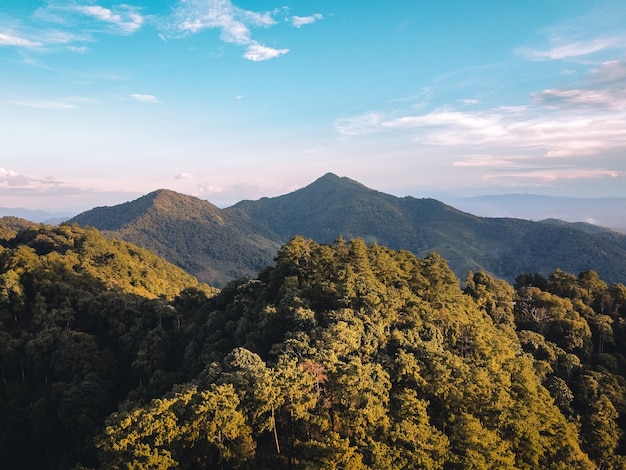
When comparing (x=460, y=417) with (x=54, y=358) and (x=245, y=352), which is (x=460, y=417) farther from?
(x=54, y=358)

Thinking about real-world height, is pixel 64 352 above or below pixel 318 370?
below

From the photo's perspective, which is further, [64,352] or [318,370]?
[64,352]

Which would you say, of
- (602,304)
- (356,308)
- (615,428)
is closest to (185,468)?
(356,308)

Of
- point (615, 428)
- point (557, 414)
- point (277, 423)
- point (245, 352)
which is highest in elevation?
point (245, 352)

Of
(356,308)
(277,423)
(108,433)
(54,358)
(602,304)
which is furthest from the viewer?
(602,304)

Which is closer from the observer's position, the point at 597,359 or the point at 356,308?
the point at 356,308

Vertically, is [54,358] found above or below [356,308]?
below

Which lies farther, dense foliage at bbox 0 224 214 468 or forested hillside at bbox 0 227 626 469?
dense foliage at bbox 0 224 214 468

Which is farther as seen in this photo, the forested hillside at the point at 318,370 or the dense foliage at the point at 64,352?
the dense foliage at the point at 64,352
